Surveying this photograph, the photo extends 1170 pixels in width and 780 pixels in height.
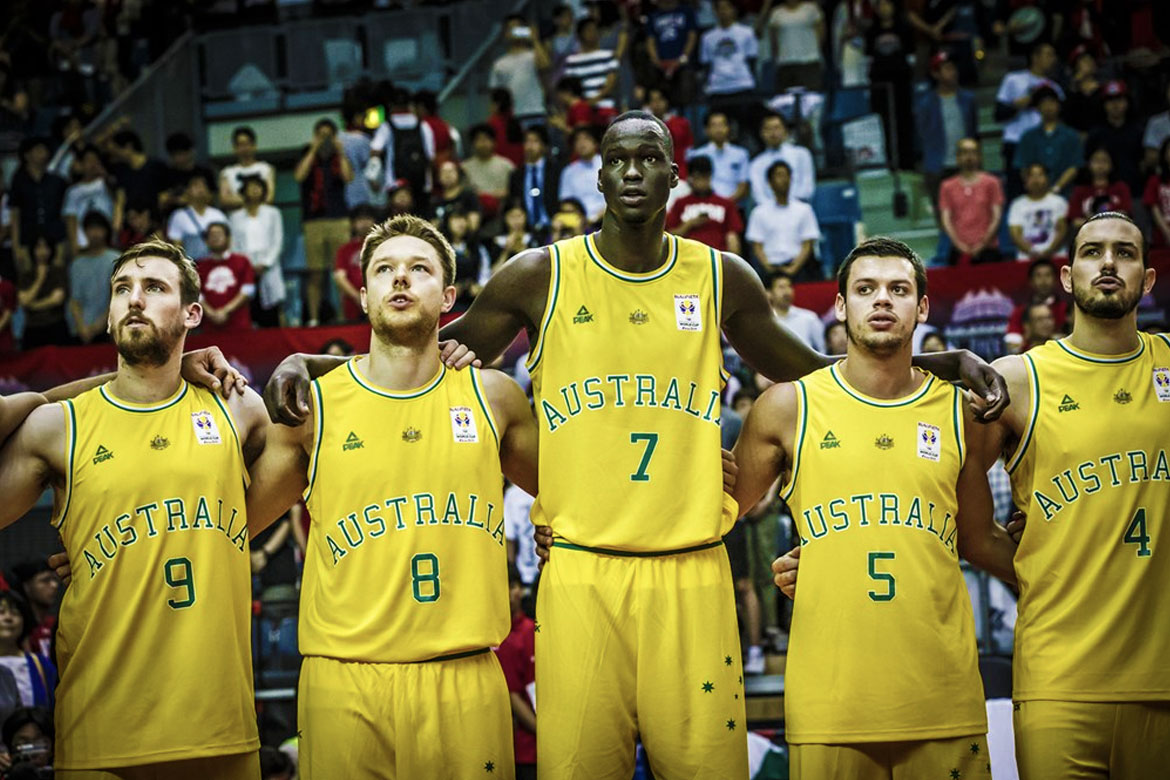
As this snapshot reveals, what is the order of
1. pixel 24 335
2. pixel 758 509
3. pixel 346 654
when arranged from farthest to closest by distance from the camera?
pixel 24 335, pixel 758 509, pixel 346 654

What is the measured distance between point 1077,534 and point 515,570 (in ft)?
18.6

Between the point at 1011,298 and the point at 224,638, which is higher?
the point at 1011,298

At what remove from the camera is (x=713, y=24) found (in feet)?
51.6

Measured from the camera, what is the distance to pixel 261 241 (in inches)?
556

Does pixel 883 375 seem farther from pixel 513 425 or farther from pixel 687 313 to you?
pixel 513 425

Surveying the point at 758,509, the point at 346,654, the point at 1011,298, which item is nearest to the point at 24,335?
the point at 758,509

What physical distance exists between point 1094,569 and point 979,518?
0.45 metres

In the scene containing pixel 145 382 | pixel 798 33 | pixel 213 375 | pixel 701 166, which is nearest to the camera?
pixel 145 382

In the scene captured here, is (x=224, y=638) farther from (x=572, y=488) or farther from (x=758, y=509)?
(x=758, y=509)

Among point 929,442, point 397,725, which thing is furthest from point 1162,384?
point 397,725

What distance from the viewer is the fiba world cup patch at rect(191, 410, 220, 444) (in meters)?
5.64

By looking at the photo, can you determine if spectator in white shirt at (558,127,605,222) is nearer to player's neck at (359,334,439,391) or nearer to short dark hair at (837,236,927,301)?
short dark hair at (837,236,927,301)

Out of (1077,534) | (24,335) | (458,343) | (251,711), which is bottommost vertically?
(251,711)

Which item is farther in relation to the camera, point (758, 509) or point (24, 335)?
point (24, 335)
